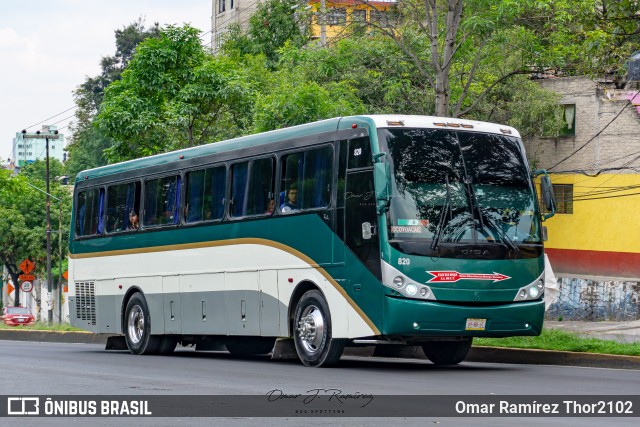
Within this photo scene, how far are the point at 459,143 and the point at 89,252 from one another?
1098 cm

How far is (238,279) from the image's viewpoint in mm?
19703

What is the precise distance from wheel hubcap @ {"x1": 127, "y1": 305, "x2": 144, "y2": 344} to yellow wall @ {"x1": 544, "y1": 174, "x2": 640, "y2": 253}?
20737 millimetres

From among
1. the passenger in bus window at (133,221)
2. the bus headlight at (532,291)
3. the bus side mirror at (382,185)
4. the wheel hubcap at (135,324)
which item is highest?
the bus side mirror at (382,185)

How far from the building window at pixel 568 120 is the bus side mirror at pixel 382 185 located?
27.2 metres

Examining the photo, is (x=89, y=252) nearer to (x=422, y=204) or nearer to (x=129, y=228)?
(x=129, y=228)

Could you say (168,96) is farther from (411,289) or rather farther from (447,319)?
(447,319)

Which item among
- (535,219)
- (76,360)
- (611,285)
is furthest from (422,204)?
(611,285)

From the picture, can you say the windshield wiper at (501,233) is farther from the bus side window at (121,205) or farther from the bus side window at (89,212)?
the bus side window at (89,212)

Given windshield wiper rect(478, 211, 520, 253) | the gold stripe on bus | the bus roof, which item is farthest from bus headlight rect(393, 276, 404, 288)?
the bus roof

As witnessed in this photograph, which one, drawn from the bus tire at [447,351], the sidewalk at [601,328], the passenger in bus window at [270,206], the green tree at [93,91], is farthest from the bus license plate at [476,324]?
the green tree at [93,91]

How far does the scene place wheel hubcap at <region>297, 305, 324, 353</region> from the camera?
1720 centimetres

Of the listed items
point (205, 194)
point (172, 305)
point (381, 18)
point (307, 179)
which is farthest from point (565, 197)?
point (307, 179)

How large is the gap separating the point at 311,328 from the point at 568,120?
26.9 m

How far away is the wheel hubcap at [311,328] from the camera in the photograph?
677 inches
